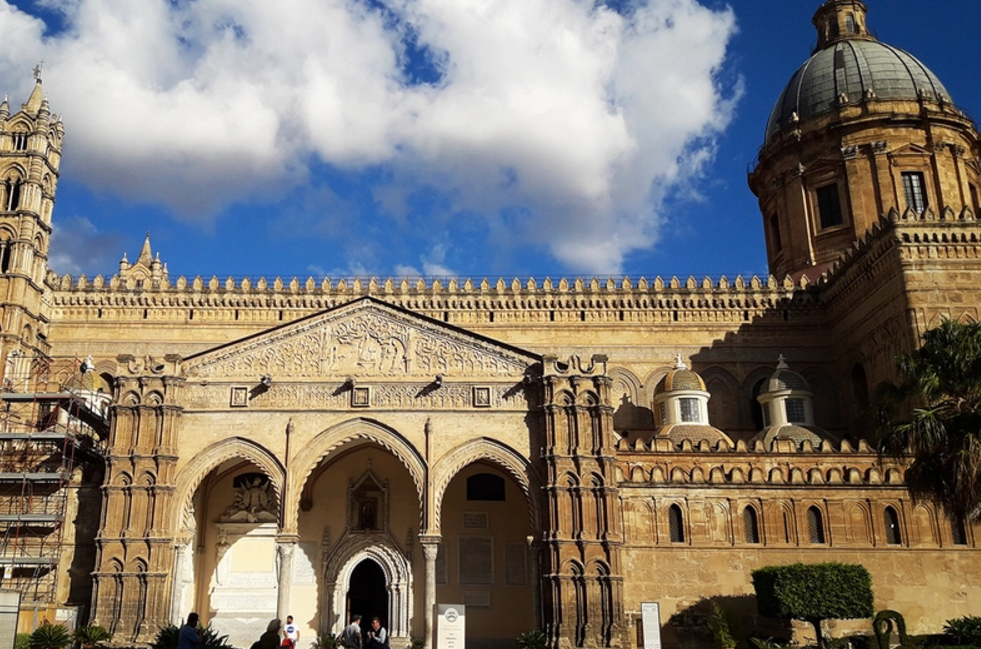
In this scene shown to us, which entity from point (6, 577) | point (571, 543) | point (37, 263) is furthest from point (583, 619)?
point (37, 263)

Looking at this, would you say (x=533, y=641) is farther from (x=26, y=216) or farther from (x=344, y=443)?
(x=26, y=216)

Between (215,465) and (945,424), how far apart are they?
18467 millimetres

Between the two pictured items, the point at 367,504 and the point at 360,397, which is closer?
the point at 360,397

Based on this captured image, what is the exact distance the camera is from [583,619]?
2364 cm

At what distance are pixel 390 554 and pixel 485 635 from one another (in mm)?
3778

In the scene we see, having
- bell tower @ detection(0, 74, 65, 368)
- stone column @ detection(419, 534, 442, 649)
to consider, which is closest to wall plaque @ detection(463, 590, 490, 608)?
stone column @ detection(419, 534, 442, 649)

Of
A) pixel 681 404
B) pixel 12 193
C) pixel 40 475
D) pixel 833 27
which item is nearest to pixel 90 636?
pixel 40 475

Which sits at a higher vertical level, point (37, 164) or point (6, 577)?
point (37, 164)

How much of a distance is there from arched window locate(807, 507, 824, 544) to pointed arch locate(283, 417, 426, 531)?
11.2 m

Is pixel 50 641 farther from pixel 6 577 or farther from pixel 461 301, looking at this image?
pixel 461 301

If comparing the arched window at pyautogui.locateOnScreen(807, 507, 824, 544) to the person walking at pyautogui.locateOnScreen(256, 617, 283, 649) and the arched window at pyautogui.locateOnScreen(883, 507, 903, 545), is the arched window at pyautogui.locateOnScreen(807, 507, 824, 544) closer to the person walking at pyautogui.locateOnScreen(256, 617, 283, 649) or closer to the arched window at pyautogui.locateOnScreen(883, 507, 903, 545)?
the arched window at pyautogui.locateOnScreen(883, 507, 903, 545)

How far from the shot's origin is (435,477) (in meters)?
24.8

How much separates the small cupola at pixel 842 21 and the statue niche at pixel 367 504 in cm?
3357

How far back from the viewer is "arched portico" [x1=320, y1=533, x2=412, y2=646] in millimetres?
27016
